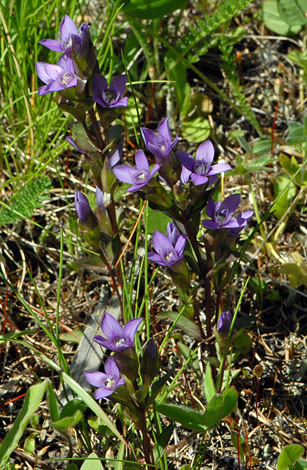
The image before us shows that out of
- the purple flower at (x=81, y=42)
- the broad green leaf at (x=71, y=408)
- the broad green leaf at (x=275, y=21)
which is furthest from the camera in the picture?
the broad green leaf at (x=275, y=21)

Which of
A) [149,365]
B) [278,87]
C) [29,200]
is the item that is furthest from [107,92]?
[278,87]

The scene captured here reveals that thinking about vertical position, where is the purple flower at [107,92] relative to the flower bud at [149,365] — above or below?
above

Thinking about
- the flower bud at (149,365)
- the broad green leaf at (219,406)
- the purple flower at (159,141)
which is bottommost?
the broad green leaf at (219,406)

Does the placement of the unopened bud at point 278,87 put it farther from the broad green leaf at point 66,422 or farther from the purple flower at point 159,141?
the broad green leaf at point 66,422

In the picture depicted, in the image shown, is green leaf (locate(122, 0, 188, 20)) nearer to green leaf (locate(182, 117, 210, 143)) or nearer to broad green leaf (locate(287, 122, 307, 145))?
green leaf (locate(182, 117, 210, 143))

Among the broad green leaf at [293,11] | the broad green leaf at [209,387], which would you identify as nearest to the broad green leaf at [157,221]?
the broad green leaf at [209,387]

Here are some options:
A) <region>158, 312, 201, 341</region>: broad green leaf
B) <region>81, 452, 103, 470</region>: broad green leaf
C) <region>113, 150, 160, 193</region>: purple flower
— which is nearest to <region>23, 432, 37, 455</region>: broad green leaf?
<region>81, 452, 103, 470</region>: broad green leaf
